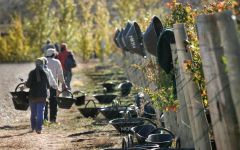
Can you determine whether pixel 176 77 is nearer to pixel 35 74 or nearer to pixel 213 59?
pixel 213 59

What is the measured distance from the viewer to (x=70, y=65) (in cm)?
1866

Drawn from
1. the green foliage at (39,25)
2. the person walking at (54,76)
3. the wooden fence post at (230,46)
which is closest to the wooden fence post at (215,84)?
the wooden fence post at (230,46)

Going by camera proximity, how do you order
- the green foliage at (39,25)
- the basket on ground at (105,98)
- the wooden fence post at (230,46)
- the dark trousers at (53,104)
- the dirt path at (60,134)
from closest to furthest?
the wooden fence post at (230,46) → the dirt path at (60,134) → the dark trousers at (53,104) → the basket on ground at (105,98) → the green foliage at (39,25)

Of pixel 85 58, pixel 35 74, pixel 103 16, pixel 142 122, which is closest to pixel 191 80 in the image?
pixel 142 122

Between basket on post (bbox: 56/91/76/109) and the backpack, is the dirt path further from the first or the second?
the backpack

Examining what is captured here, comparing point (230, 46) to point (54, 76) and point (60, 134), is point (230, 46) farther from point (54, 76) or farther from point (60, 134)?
point (54, 76)

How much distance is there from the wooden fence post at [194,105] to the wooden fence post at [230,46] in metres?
1.39

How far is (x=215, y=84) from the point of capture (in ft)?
18.2

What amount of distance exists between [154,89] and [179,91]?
2277mm

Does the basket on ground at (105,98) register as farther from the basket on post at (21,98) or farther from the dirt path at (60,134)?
the basket on post at (21,98)

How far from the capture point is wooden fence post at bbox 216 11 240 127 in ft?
17.0

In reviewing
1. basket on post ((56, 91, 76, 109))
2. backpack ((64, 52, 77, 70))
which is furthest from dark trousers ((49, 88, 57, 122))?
backpack ((64, 52, 77, 70))

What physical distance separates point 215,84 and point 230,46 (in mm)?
477

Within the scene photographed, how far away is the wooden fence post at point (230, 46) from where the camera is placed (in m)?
5.17
